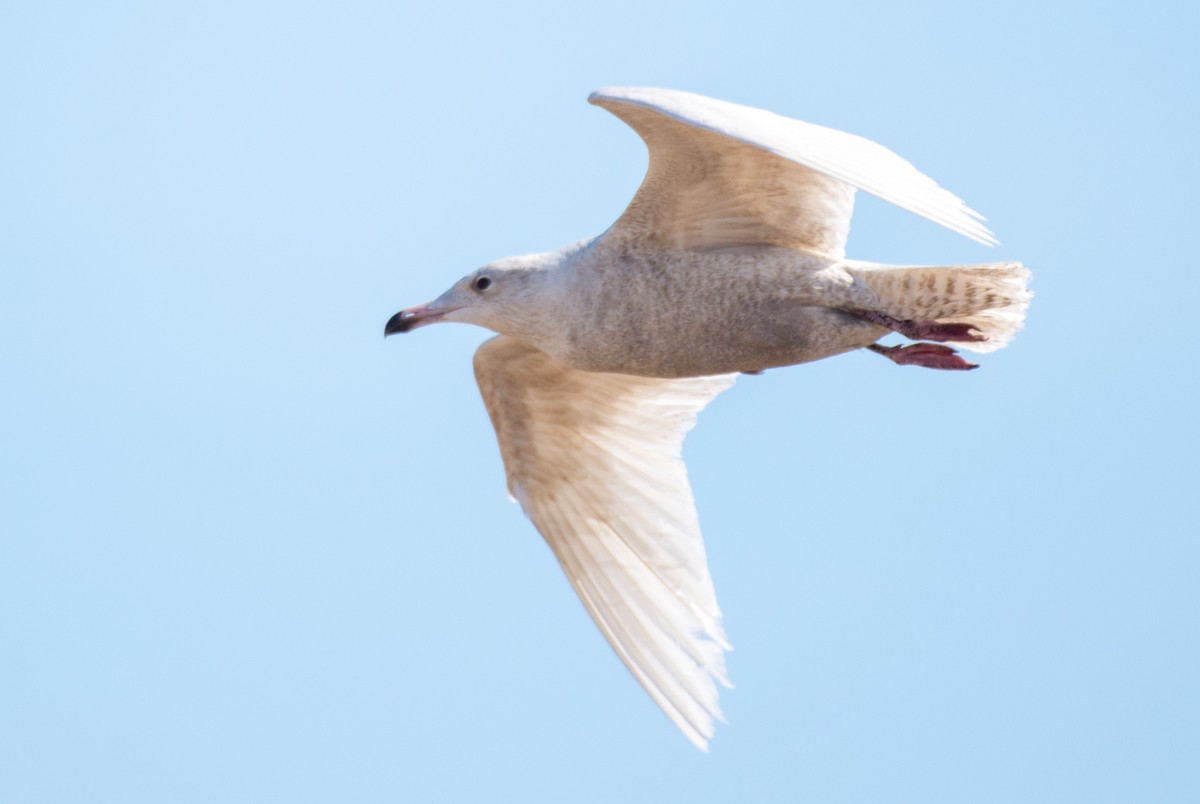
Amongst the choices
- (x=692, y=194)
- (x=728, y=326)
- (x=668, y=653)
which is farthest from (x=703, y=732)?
(x=692, y=194)

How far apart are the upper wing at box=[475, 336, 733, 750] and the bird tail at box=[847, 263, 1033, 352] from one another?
6.04 feet

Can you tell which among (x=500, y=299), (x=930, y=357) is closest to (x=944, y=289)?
(x=930, y=357)

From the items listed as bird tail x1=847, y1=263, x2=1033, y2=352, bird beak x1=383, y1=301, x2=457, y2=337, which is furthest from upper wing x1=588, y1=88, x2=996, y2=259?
bird beak x1=383, y1=301, x2=457, y2=337

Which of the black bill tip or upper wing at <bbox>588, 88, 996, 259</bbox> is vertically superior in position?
upper wing at <bbox>588, 88, 996, 259</bbox>

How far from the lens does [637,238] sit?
33.4 ft

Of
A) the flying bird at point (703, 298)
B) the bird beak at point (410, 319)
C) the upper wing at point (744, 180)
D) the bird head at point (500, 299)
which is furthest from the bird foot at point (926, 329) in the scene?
the bird beak at point (410, 319)

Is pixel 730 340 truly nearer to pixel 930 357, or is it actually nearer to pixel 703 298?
pixel 703 298

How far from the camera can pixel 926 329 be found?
33.7 ft

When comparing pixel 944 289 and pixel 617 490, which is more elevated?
pixel 944 289

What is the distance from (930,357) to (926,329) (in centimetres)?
32

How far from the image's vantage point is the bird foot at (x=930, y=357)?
10.5 metres

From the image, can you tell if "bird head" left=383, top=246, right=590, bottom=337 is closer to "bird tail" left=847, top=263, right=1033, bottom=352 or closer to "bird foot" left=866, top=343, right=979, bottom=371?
"bird tail" left=847, top=263, right=1033, bottom=352

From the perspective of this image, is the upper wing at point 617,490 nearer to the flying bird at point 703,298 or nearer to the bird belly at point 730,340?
the flying bird at point 703,298

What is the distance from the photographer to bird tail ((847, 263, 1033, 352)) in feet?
33.3
